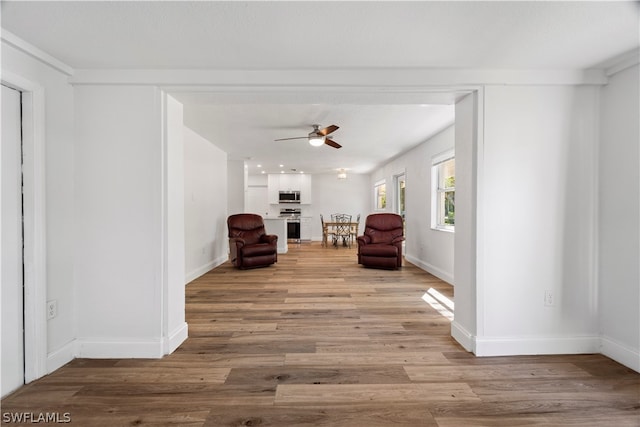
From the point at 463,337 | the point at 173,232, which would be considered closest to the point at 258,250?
the point at 173,232

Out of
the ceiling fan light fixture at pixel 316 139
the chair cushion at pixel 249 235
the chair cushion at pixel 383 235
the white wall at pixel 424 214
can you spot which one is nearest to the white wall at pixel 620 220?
the white wall at pixel 424 214

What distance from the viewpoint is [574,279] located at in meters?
2.19

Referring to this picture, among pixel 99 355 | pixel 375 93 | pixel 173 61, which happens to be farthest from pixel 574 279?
pixel 99 355

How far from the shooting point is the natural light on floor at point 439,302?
3019mm

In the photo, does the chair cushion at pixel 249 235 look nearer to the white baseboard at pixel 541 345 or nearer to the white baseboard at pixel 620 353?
the white baseboard at pixel 541 345

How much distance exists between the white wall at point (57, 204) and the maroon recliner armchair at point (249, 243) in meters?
3.04

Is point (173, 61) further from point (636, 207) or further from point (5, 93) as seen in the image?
point (636, 207)

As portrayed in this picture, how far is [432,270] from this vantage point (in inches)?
188

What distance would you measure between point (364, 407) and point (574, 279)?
76.7 inches

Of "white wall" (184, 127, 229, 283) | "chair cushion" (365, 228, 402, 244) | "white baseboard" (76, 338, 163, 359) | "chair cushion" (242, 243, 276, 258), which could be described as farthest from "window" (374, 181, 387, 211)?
"white baseboard" (76, 338, 163, 359)

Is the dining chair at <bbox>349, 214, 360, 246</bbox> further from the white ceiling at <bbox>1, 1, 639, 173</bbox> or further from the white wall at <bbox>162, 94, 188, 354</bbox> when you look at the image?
the white wall at <bbox>162, 94, 188, 354</bbox>

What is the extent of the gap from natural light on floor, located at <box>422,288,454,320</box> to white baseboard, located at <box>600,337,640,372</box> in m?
1.12

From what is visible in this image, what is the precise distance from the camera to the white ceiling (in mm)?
1470

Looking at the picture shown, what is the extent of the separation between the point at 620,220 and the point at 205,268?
5.17 metres
